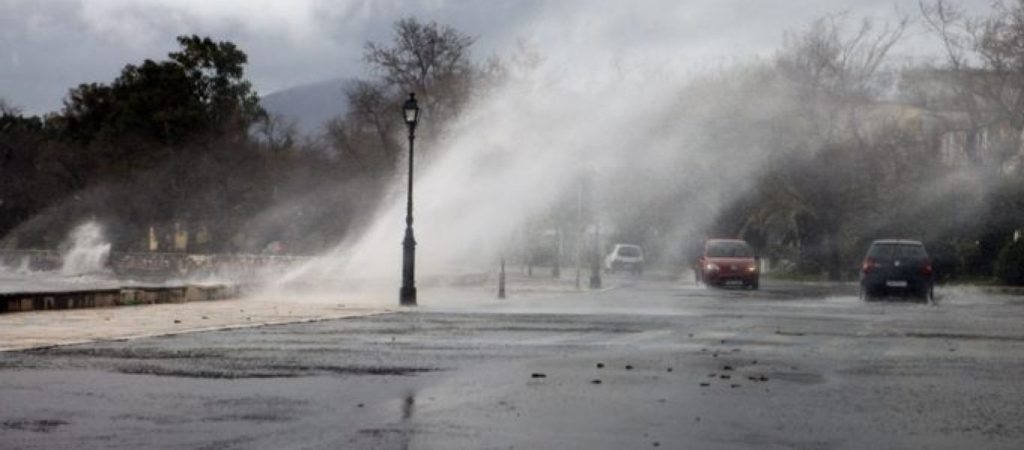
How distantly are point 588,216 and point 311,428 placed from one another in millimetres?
48484

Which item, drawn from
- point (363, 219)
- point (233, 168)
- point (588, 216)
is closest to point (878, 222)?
point (588, 216)

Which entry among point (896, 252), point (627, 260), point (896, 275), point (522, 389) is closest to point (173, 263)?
point (627, 260)

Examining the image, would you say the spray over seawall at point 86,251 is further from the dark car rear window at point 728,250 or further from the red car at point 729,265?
the red car at point 729,265

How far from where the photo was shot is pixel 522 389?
563 inches

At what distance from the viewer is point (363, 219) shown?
90.4 metres

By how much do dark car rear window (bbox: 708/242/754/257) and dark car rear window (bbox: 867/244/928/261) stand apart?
11.9 m

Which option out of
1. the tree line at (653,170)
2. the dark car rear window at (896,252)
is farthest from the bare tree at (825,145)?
the dark car rear window at (896,252)

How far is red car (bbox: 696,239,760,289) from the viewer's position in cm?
5472

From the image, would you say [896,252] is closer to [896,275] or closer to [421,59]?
[896,275]

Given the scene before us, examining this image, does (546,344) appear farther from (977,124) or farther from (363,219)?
(363,219)

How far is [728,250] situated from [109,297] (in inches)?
1159

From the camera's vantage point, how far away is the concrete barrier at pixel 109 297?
92.0 feet

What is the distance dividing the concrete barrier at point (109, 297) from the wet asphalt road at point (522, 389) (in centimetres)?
595

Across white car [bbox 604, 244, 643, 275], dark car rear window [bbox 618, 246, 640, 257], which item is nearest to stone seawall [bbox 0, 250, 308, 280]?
white car [bbox 604, 244, 643, 275]
